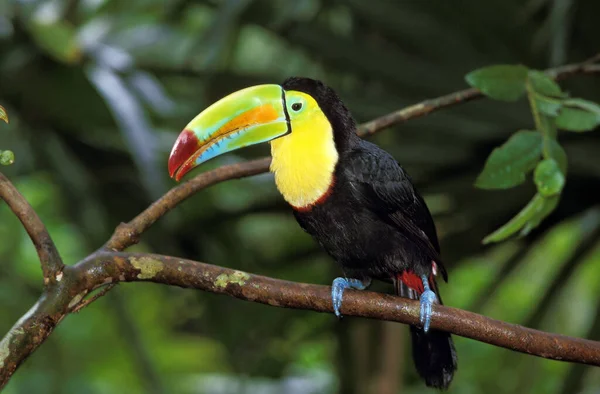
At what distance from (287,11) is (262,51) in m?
1.88

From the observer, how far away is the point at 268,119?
1109 mm

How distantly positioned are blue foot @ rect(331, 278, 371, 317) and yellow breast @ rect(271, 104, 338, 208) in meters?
0.13

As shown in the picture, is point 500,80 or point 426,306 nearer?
point 426,306

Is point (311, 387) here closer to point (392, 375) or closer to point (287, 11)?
point (392, 375)

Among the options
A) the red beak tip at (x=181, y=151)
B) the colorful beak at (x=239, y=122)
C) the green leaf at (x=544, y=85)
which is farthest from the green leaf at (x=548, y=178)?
the red beak tip at (x=181, y=151)

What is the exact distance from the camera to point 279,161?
1.13 m

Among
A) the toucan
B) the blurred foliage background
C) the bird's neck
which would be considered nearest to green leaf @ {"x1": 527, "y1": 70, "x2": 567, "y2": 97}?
the toucan

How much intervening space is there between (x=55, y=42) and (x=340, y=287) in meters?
1.18

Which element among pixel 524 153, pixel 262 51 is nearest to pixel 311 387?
pixel 262 51

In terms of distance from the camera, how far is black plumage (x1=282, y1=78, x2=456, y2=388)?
1.18 m

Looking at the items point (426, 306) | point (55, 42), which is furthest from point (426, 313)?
point (55, 42)

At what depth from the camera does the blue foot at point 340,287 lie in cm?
109

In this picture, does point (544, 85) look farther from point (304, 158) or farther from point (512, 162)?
point (304, 158)

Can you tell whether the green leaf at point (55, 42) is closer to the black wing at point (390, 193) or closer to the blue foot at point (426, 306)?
the black wing at point (390, 193)
